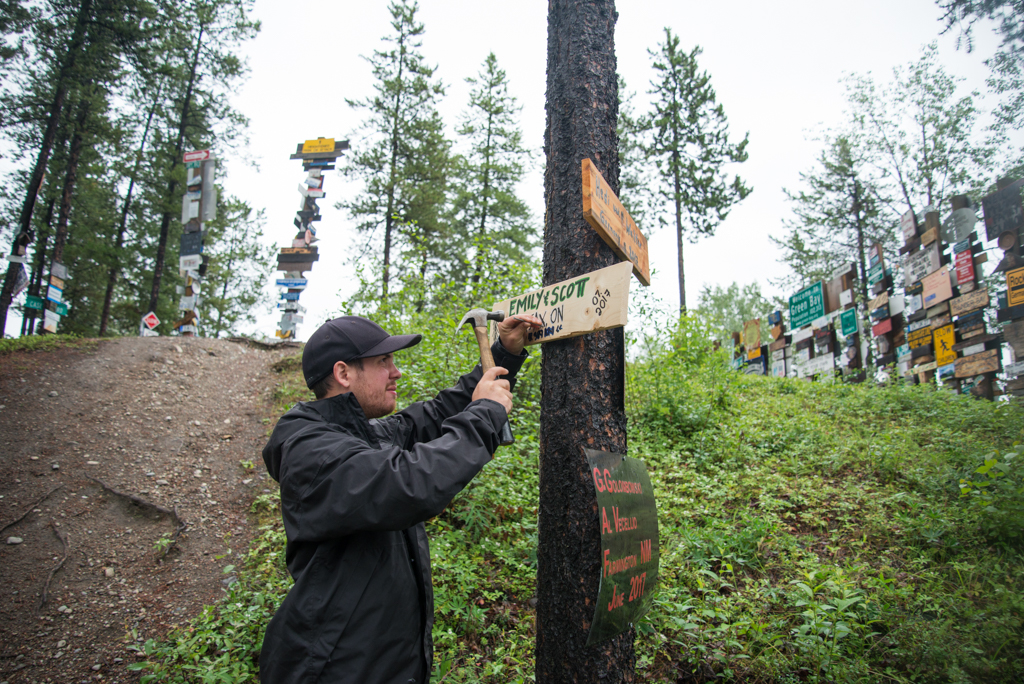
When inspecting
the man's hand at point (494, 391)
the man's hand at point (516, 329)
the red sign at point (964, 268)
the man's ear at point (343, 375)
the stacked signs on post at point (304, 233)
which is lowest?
the man's hand at point (494, 391)

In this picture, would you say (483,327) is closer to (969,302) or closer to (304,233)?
(969,302)

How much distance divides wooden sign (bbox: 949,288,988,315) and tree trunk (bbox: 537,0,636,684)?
423 inches

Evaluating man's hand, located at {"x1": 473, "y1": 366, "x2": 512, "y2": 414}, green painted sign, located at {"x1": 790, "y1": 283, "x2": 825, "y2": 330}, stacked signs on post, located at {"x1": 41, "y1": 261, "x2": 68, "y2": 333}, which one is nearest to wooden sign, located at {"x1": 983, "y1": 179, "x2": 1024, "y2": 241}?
green painted sign, located at {"x1": 790, "y1": 283, "x2": 825, "y2": 330}

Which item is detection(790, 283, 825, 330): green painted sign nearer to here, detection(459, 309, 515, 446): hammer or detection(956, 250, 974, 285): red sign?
→ detection(956, 250, 974, 285): red sign

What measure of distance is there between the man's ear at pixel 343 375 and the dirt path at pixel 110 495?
11.5ft

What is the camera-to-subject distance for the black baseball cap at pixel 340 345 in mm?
2045

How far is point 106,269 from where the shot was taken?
20.5m

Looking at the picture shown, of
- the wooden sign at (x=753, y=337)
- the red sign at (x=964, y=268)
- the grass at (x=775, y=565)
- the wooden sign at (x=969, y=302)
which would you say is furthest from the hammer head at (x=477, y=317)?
the wooden sign at (x=753, y=337)

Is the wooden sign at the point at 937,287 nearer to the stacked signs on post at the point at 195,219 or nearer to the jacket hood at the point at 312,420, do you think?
the jacket hood at the point at 312,420

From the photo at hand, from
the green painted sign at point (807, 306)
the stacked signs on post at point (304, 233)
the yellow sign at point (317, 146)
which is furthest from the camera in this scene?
the yellow sign at point (317, 146)

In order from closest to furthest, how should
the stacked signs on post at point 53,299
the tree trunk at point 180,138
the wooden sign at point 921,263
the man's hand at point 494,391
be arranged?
1. the man's hand at point 494,391
2. the wooden sign at point 921,263
3. the stacked signs on post at point 53,299
4. the tree trunk at point 180,138

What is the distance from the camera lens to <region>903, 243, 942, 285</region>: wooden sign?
34.9 feet

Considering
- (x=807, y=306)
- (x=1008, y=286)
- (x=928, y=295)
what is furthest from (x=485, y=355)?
(x=807, y=306)

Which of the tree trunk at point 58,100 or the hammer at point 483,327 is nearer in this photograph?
the hammer at point 483,327
